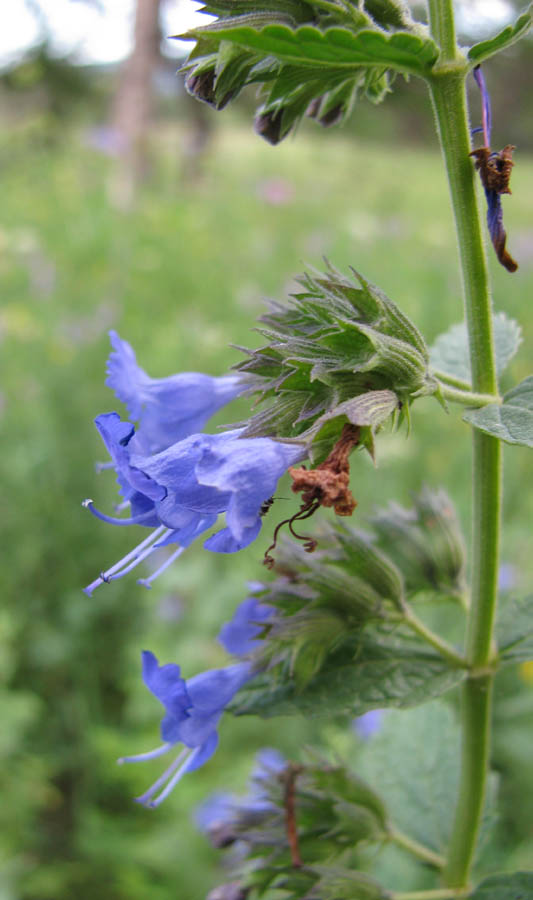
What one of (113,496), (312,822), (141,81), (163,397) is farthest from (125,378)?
(141,81)

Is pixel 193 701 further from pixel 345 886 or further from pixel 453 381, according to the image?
pixel 453 381

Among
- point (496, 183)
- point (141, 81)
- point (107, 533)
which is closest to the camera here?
point (496, 183)

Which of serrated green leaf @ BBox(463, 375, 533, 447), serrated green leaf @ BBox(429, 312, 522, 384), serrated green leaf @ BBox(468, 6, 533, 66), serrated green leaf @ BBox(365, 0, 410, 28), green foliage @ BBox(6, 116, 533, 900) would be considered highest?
serrated green leaf @ BBox(365, 0, 410, 28)

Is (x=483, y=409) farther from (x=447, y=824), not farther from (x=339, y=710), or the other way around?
(x=447, y=824)

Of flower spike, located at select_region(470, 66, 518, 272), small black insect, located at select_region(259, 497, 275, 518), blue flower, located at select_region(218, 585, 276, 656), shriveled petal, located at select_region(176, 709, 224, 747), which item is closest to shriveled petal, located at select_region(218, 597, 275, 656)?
blue flower, located at select_region(218, 585, 276, 656)

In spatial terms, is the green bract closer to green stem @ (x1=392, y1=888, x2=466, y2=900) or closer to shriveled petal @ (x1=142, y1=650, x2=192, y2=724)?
shriveled petal @ (x1=142, y1=650, x2=192, y2=724)
